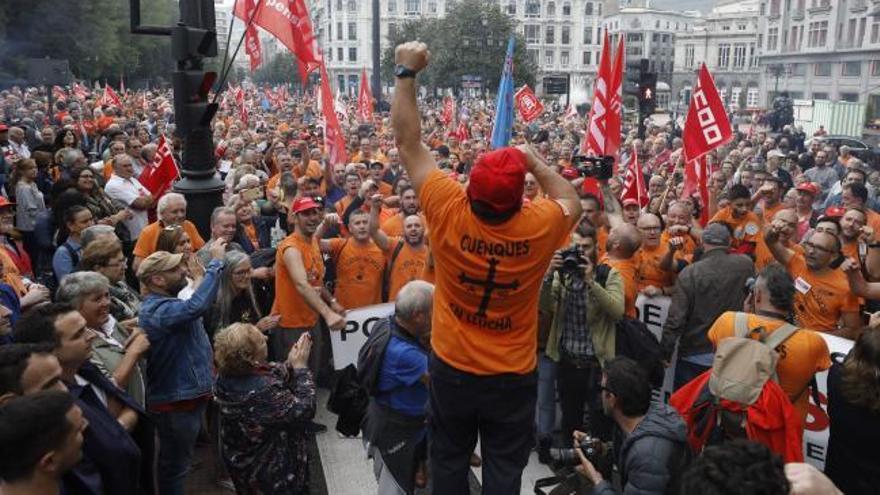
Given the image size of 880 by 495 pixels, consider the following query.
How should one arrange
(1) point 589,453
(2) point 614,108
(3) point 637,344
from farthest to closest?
(2) point 614,108
(3) point 637,344
(1) point 589,453

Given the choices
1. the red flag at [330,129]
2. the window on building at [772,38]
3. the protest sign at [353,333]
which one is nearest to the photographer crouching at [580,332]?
the protest sign at [353,333]

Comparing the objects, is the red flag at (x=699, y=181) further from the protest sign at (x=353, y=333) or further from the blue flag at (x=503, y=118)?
the protest sign at (x=353, y=333)

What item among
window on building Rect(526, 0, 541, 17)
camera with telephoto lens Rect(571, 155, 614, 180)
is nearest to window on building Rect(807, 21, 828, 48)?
window on building Rect(526, 0, 541, 17)

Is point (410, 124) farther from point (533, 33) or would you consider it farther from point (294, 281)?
point (533, 33)

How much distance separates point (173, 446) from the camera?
4.26 m

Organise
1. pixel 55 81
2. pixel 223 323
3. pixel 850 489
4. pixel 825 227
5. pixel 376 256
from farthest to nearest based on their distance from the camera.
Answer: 1. pixel 55 81
2. pixel 376 256
3. pixel 825 227
4. pixel 223 323
5. pixel 850 489

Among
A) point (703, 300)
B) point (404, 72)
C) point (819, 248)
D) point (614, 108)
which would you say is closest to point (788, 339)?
point (703, 300)

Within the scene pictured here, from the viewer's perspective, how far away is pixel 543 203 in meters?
2.90

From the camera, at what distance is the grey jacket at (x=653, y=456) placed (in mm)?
3123

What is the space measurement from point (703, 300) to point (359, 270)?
2682 millimetres

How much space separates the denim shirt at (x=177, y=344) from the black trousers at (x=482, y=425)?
1.62 m

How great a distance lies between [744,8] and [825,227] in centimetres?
13835

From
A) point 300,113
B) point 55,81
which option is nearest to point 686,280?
point 55,81

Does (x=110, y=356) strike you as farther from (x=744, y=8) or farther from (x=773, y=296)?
(x=744, y=8)
